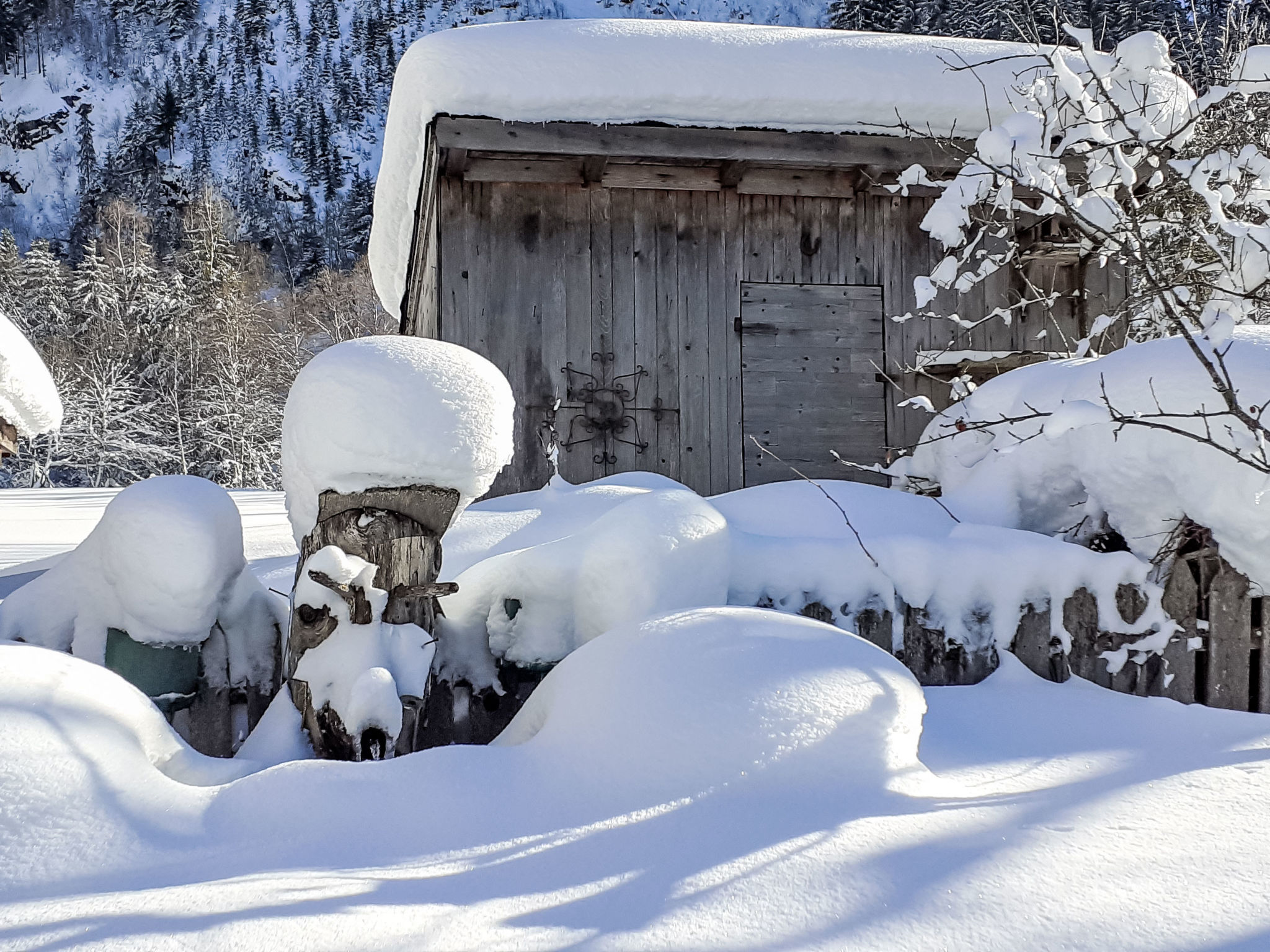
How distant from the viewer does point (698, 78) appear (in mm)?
5418

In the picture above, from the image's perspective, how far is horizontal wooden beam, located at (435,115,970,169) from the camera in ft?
17.7

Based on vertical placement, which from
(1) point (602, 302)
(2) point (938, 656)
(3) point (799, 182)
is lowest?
(2) point (938, 656)

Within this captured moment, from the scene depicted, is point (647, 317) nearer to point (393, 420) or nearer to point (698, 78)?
point (698, 78)

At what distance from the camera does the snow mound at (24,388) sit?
98.0 inches

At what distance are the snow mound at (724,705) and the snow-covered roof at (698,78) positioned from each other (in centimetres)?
393

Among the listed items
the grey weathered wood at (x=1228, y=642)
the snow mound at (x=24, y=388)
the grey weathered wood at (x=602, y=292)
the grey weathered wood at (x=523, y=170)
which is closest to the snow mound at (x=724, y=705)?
the grey weathered wood at (x=1228, y=642)

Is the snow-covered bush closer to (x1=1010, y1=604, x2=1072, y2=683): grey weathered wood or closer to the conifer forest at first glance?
the conifer forest

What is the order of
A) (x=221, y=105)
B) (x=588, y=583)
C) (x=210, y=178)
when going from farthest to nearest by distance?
(x=221, y=105) < (x=210, y=178) < (x=588, y=583)

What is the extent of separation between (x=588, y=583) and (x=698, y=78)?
371 centimetres

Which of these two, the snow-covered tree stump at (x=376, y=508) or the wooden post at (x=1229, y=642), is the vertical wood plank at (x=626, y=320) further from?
the wooden post at (x=1229, y=642)

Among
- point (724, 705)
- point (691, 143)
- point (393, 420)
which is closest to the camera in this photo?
point (724, 705)

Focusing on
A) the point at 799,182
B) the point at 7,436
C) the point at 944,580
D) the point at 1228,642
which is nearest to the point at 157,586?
Answer: the point at 7,436

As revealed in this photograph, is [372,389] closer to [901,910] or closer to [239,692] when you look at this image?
[239,692]

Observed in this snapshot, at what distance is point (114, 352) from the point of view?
22828 millimetres
